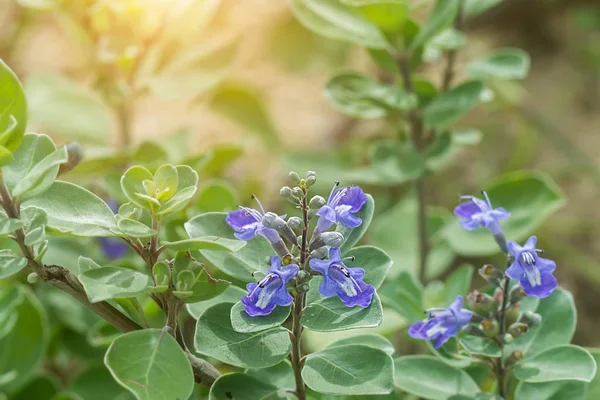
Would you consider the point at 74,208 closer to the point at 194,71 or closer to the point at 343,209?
the point at 343,209

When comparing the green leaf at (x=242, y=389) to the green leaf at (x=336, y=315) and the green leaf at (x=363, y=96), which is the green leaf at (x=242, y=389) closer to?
the green leaf at (x=336, y=315)

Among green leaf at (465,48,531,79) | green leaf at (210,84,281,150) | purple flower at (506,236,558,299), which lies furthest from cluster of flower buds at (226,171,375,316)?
green leaf at (210,84,281,150)

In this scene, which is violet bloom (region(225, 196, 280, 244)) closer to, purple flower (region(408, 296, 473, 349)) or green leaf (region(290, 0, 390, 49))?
purple flower (region(408, 296, 473, 349))

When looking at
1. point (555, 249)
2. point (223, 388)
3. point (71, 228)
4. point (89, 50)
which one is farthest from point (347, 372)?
point (555, 249)

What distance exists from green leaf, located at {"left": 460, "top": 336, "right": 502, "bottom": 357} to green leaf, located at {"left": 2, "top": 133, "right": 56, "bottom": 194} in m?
0.63

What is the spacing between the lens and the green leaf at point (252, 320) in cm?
91

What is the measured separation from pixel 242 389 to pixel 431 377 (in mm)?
304

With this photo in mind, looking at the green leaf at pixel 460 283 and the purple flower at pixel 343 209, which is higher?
the purple flower at pixel 343 209

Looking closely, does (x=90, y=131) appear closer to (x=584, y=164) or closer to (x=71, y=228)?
(x=71, y=228)

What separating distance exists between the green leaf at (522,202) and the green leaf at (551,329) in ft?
1.45

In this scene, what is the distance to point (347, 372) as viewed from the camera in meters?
0.98

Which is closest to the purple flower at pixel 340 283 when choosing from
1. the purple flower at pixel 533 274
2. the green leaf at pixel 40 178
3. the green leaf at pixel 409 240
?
the purple flower at pixel 533 274

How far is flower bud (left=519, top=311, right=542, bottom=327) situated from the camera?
109 centimetres

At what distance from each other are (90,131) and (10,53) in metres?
1.04
